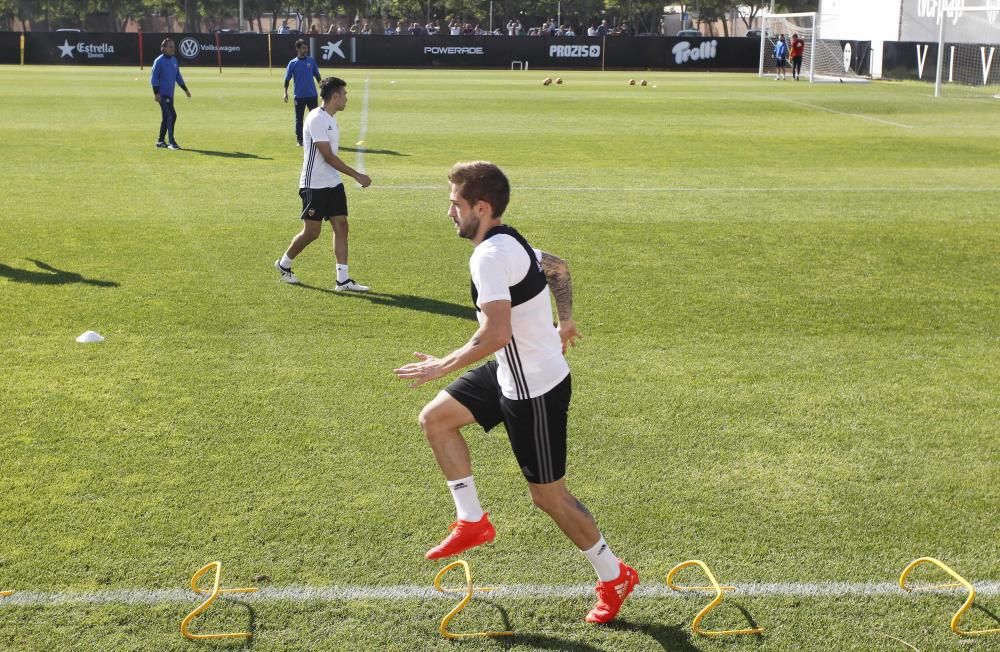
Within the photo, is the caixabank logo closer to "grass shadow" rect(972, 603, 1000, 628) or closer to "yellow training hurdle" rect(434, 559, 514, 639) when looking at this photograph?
"yellow training hurdle" rect(434, 559, 514, 639)

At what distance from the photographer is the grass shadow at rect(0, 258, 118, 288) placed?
11.8 metres

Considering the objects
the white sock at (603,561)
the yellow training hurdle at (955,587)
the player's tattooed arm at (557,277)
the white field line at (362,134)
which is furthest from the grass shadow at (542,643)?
the white field line at (362,134)

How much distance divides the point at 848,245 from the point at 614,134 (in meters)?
13.8

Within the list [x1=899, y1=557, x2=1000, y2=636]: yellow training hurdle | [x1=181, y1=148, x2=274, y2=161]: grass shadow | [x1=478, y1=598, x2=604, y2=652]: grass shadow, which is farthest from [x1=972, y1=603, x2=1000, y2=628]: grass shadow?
[x1=181, y1=148, x2=274, y2=161]: grass shadow

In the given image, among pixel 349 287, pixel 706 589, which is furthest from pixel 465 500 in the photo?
pixel 349 287

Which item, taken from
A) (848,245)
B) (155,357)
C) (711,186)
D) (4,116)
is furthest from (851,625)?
(4,116)

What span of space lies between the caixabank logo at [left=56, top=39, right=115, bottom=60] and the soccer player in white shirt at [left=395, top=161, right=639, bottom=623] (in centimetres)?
5882

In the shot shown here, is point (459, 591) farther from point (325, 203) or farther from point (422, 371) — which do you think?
point (325, 203)

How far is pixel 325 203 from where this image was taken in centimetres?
1173

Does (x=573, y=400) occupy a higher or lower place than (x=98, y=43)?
lower

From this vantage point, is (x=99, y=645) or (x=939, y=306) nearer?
(x=99, y=645)

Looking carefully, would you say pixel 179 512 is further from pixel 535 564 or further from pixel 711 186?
pixel 711 186

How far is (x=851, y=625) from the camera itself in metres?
5.10

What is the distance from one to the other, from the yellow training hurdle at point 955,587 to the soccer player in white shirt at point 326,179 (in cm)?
732
